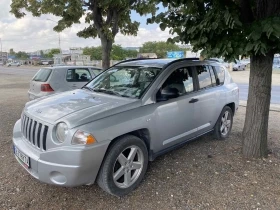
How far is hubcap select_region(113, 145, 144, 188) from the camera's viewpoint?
10.2ft

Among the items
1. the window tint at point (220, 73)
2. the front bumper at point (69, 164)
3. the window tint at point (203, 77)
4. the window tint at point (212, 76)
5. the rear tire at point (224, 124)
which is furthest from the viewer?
the window tint at point (220, 73)

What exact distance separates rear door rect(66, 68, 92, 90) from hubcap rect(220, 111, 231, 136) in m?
5.05

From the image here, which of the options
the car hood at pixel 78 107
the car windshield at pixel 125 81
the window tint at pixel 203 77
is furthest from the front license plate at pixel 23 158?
the window tint at pixel 203 77

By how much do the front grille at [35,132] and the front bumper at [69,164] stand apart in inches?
4.8

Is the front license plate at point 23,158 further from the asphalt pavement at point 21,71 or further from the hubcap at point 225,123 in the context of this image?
the asphalt pavement at point 21,71

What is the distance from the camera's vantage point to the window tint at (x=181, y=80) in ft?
12.8

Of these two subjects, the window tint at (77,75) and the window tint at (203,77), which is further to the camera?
the window tint at (77,75)

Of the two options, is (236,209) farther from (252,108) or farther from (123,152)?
(252,108)

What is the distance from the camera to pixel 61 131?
2.83m

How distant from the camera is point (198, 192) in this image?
321 cm

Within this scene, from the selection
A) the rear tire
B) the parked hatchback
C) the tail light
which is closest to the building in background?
the parked hatchback

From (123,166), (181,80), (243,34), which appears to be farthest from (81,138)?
(243,34)

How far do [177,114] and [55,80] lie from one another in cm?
543

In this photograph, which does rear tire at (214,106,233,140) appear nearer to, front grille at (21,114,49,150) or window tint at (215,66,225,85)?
window tint at (215,66,225,85)
